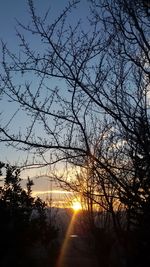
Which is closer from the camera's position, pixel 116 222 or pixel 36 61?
pixel 36 61

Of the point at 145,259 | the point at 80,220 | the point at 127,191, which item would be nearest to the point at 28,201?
the point at 145,259

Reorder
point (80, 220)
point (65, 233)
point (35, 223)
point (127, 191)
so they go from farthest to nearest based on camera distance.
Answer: point (65, 233)
point (80, 220)
point (35, 223)
point (127, 191)

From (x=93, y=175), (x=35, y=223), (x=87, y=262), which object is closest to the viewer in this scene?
(x=93, y=175)

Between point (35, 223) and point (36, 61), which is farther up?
point (36, 61)

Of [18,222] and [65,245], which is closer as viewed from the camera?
[18,222]

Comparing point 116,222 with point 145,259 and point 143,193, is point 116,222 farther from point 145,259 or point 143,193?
point 143,193

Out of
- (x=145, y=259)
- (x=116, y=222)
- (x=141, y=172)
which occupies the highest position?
(x=141, y=172)

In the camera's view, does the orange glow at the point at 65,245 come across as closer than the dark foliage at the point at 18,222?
No

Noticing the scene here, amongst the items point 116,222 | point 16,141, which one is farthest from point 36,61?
point 116,222

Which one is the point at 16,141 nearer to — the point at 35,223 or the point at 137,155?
the point at 137,155

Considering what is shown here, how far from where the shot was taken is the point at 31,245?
1145cm

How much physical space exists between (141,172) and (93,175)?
5.13 ft

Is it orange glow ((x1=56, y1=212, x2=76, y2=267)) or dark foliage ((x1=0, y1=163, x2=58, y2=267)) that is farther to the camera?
orange glow ((x1=56, y1=212, x2=76, y2=267))

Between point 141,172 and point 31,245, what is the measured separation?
3.51 m
